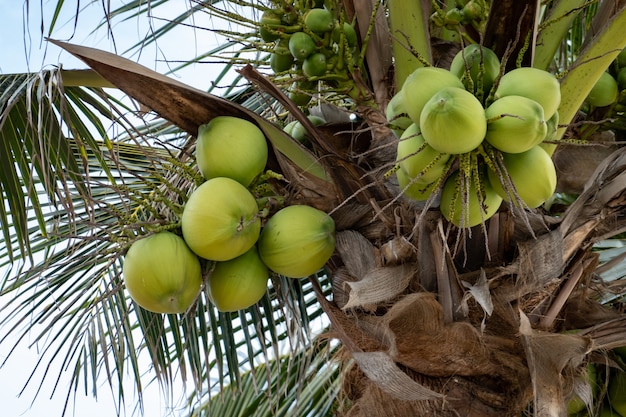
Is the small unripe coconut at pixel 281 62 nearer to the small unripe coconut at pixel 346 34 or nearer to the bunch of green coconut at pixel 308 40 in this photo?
the bunch of green coconut at pixel 308 40

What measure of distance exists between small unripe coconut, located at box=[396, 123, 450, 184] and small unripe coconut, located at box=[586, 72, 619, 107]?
634 millimetres

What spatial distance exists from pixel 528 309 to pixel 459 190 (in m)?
0.48

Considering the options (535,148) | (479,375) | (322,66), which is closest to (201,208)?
(322,66)

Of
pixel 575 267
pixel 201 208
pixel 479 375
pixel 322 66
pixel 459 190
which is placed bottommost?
pixel 479 375

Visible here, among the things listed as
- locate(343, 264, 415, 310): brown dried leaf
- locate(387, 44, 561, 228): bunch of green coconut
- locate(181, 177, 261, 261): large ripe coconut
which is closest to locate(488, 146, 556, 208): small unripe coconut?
locate(387, 44, 561, 228): bunch of green coconut

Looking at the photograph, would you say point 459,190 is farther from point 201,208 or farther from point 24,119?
point 24,119

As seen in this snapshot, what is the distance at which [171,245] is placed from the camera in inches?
51.9

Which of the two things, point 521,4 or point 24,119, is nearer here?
point 521,4

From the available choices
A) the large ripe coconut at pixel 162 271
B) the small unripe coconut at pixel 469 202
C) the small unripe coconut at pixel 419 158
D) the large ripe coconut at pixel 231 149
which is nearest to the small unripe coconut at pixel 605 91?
the small unripe coconut at pixel 469 202

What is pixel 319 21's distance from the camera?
152cm

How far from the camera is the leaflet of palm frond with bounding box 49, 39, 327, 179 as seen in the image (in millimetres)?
1378

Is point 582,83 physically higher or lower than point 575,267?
higher

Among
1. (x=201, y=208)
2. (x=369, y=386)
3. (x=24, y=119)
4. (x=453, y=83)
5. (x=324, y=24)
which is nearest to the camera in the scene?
(x=453, y=83)

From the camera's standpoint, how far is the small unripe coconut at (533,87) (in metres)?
1.17
